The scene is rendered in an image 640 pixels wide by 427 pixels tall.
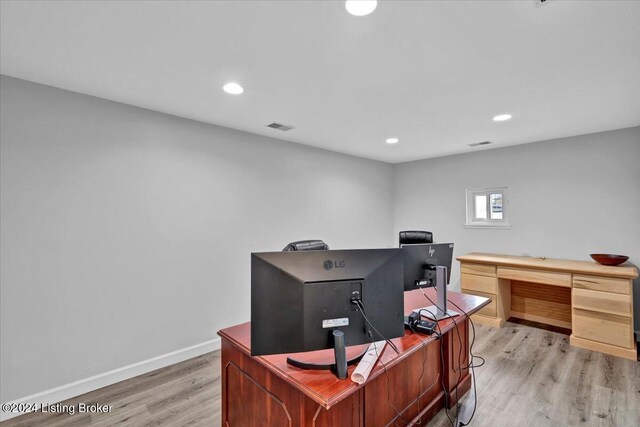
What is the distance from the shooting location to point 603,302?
305 cm

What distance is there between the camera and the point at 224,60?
190 cm

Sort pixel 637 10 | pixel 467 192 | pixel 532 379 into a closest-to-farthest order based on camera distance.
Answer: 1. pixel 637 10
2. pixel 532 379
3. pixel 467 192

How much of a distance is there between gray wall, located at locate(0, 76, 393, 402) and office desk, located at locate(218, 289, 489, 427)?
152 centimetres

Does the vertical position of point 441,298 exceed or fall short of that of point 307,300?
it falls short

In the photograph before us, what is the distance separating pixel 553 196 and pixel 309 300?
4.19 metres

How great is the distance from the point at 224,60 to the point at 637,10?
2.24 metres

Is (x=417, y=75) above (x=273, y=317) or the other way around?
above

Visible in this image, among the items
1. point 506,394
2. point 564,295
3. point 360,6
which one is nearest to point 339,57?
point 360,6

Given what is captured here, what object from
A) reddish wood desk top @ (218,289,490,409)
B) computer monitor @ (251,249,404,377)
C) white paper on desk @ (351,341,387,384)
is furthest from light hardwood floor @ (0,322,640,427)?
computer monitor @ (251,249,404,377)

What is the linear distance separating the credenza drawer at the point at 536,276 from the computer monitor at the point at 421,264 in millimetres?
2343

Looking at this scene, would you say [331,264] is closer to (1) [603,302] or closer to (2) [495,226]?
(1) [603,302]

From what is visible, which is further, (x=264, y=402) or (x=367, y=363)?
(x=264, y=402)

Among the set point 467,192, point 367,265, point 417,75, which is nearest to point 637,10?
point 417,75

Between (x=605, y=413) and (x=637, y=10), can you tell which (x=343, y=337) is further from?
(x=605, y=413)
